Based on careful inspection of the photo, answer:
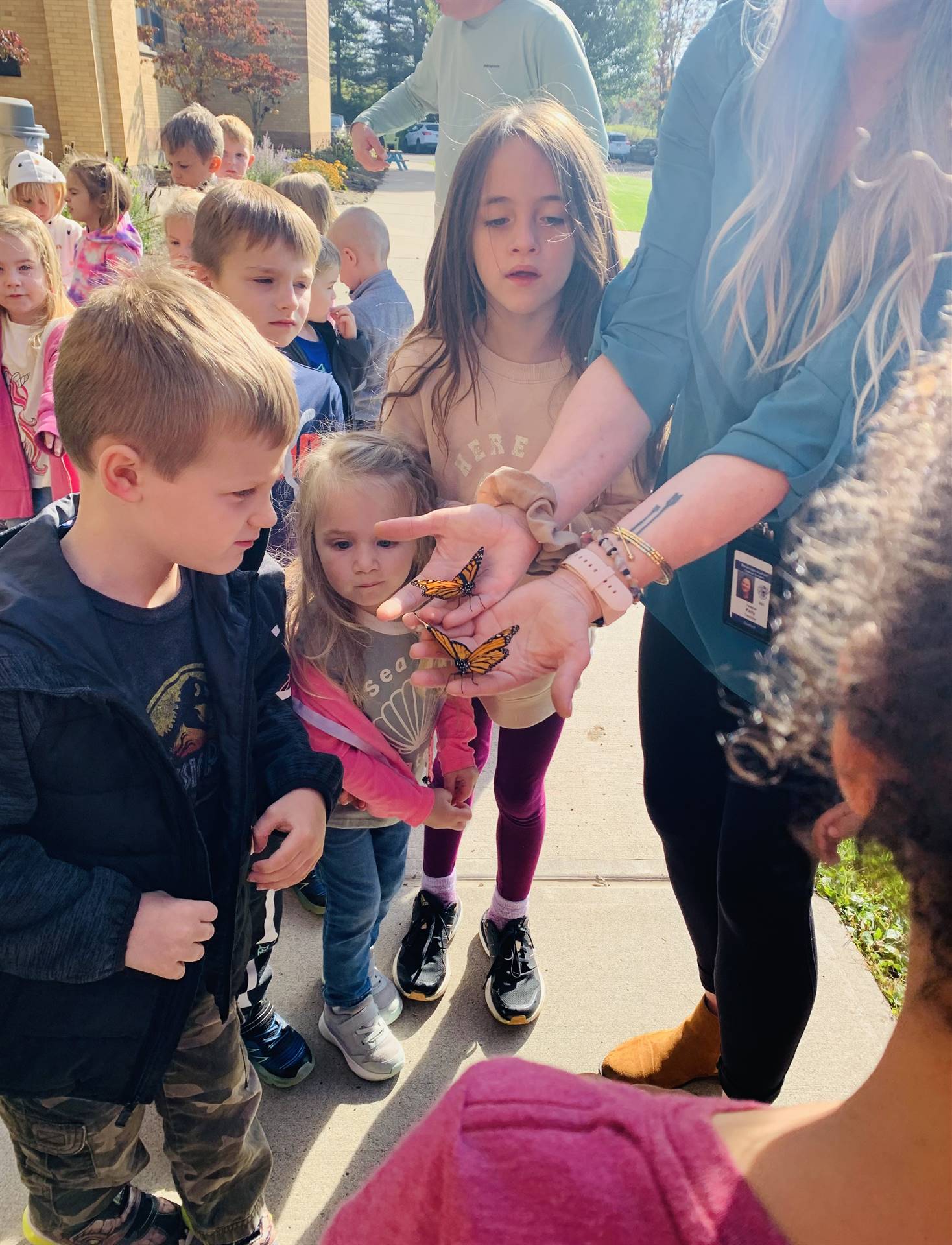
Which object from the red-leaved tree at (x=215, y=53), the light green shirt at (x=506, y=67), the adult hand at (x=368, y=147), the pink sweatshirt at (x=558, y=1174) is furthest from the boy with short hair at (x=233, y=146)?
the red-leaved tree at (x=215, y=53)

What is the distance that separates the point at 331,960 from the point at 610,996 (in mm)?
733

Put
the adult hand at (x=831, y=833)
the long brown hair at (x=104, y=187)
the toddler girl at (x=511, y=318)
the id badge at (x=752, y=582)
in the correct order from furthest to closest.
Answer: the long brown hair at (x=104, y=187), the toddler girl at (x=511, y=318), the id badge at (x=752, y=582), the adult hand at (x=831, y=833)

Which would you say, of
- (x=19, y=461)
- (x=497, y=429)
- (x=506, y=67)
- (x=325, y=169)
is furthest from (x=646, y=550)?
(x=325, y=169)

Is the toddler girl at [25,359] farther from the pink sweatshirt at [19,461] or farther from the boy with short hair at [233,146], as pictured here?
the boy with short hair at [233,146]

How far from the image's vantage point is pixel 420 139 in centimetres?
3841

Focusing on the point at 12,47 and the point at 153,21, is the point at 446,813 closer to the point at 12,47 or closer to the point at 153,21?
the point at 12,47

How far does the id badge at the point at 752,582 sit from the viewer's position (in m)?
1.41

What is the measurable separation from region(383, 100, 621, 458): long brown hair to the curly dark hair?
53.2 inches

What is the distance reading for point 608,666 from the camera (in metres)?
3.86

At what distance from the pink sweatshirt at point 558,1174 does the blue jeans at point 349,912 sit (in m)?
1.21

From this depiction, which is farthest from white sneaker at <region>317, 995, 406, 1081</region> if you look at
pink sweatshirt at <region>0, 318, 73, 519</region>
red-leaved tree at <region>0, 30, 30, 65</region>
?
red-leaved tree at <region>0, 30, 30, 65</region>

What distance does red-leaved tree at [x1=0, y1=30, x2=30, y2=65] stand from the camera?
545 inches

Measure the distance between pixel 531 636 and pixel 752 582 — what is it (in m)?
0.38

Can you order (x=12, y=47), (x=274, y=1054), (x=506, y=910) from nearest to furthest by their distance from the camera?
(x=274, y=1054) → (x=506, y=910) → (x=12, y=47)
